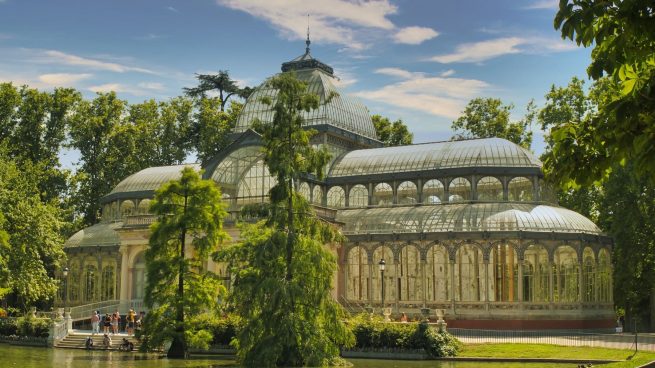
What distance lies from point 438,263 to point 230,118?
103ft

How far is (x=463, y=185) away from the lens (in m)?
53.8

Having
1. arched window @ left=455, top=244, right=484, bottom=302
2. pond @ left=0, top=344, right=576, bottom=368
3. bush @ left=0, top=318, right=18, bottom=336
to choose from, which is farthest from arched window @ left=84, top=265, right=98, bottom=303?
arched window @ left=455, top=244, right=484, bottom=302

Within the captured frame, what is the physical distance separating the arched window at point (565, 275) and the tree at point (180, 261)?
68.3ft

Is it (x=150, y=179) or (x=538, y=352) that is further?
(x=150, y=179)

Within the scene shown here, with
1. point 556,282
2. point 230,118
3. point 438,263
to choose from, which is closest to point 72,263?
point 230,118

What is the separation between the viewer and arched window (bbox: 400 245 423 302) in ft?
164

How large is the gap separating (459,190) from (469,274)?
7.01 m

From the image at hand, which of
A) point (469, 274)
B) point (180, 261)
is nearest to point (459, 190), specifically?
point (469, 274)

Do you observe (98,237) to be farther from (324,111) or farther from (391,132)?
(391,132)

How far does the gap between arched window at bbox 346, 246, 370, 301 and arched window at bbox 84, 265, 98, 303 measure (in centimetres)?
1937

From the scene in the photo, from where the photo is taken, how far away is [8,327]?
47062mm

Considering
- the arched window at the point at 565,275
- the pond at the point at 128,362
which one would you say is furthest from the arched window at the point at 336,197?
the pond at the point at 128,362

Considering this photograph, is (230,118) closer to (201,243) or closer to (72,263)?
(72,263)

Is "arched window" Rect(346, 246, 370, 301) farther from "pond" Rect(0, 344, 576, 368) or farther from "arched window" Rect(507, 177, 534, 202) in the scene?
"pond" Rect(0, 344, 576, 368)
